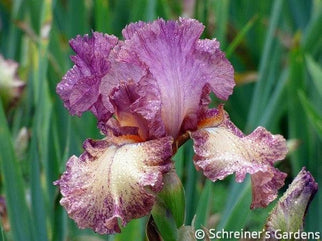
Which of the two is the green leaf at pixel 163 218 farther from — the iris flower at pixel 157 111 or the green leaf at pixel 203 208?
the green leaf at pixel 203 208

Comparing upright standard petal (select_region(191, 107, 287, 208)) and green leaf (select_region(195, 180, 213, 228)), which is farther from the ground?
upright standard petal (select_region(191, 107, 287, 208))

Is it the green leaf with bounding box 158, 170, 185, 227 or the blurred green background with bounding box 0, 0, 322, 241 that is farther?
the blurred green background with bounding box 0, 0, 322, 241

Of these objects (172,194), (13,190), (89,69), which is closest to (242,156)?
(172,194)

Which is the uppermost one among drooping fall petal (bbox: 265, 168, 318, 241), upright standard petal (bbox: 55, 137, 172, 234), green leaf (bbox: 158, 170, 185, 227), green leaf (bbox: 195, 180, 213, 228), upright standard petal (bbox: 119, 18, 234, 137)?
upright standard petal (bbox: 119, 18, 234, 137)

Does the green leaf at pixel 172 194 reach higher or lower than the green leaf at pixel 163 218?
higher

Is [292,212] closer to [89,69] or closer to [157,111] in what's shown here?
[157,111]

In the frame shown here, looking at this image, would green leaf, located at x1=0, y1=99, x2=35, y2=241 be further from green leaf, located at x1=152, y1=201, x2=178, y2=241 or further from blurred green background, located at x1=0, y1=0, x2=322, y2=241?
green leaf, located at x1=152, y1=201, x2=178, y2=241

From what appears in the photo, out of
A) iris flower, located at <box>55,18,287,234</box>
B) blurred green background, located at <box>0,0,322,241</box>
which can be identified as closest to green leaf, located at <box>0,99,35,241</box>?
blurred green background, located at <box>0,0,322,241</box>

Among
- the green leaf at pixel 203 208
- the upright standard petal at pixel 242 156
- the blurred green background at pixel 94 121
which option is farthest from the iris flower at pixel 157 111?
the green leaf at pixel 203 208

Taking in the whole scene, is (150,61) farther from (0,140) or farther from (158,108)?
(0,140)
